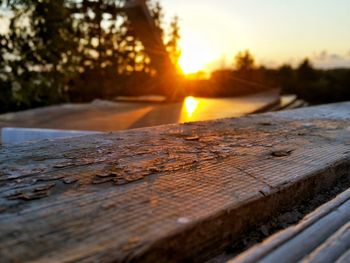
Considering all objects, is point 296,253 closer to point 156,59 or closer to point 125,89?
point 156,59

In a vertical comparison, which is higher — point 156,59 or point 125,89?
point 156,59

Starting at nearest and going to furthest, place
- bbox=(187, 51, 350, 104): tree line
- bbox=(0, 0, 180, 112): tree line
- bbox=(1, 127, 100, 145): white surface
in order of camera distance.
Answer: bbox=(1, 127, 100, 145): white surface → bbox=(0, 0, 180, 112): tree line → bbox=(187, 51, 350, 104): tree line

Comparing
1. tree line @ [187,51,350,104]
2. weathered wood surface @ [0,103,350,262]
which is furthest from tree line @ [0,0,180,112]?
weathered wood surface @ [0,103,350,262]

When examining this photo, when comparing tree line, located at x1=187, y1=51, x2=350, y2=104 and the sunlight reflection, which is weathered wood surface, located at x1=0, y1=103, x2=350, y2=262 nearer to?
the sunlight reflection

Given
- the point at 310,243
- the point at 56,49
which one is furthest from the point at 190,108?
the point at 310,243

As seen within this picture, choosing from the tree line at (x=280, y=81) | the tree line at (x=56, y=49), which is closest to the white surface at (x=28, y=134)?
the tree line at (x=56, y=49)

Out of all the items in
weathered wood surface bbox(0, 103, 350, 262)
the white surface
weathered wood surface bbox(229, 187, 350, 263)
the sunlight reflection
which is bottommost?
the sunlight reflection

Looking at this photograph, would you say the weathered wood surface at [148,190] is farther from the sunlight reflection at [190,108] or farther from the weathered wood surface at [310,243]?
the sunlight reflection at [190,108]

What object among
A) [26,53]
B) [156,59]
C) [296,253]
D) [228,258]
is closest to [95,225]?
[228,258]

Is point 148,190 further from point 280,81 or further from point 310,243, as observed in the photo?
point 280,81
